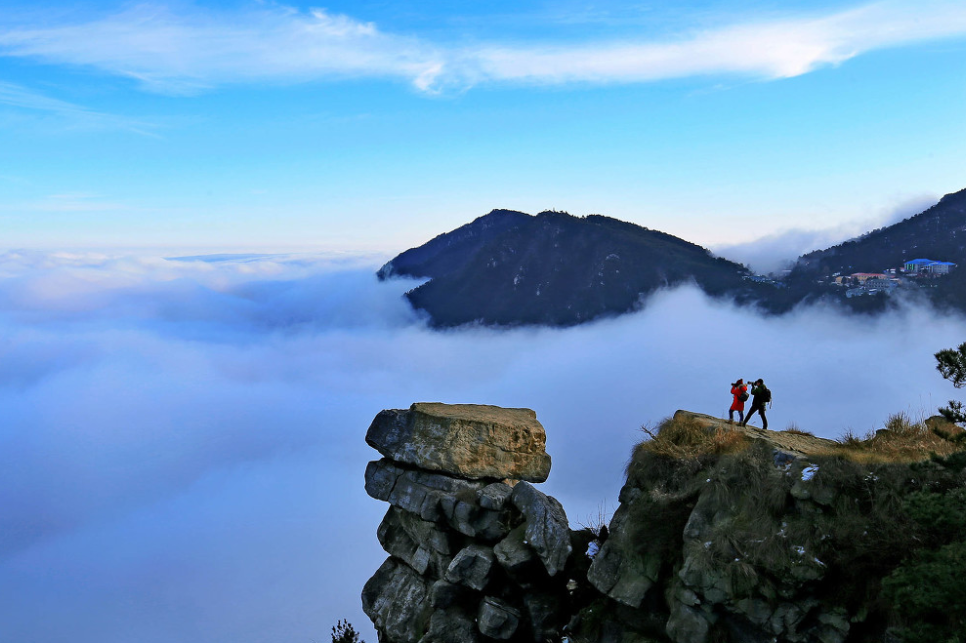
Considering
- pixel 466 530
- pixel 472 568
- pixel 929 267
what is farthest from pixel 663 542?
pixel 929 267

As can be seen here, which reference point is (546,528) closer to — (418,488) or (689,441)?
(689,441)

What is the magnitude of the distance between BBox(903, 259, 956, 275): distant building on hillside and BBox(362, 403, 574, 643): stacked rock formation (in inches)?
6514

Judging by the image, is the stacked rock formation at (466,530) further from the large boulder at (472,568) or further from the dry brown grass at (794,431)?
the dry brown grass at (794,431)

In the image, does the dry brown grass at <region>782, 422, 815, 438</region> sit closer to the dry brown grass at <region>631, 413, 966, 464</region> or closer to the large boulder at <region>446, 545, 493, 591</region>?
the dry brown grass at <region>631, 413, 966, 464</region>

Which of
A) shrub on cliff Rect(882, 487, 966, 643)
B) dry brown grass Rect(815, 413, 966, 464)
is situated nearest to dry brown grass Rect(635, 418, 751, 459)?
dry brown grass Rect(815, 413, 966, 464)

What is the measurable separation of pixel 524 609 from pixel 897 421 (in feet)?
37.5

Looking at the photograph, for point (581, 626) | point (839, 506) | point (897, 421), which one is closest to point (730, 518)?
point (839, 506)

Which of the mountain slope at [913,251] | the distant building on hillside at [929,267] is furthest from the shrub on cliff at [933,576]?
the distant building on hillside at [929,267]

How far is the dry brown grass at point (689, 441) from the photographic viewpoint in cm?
1686

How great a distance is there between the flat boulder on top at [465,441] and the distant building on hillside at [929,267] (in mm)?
165954

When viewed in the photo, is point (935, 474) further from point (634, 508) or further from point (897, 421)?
point (634, 508)

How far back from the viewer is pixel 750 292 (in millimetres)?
199000

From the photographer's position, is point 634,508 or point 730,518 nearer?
point 730,518

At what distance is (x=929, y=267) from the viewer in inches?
6024
